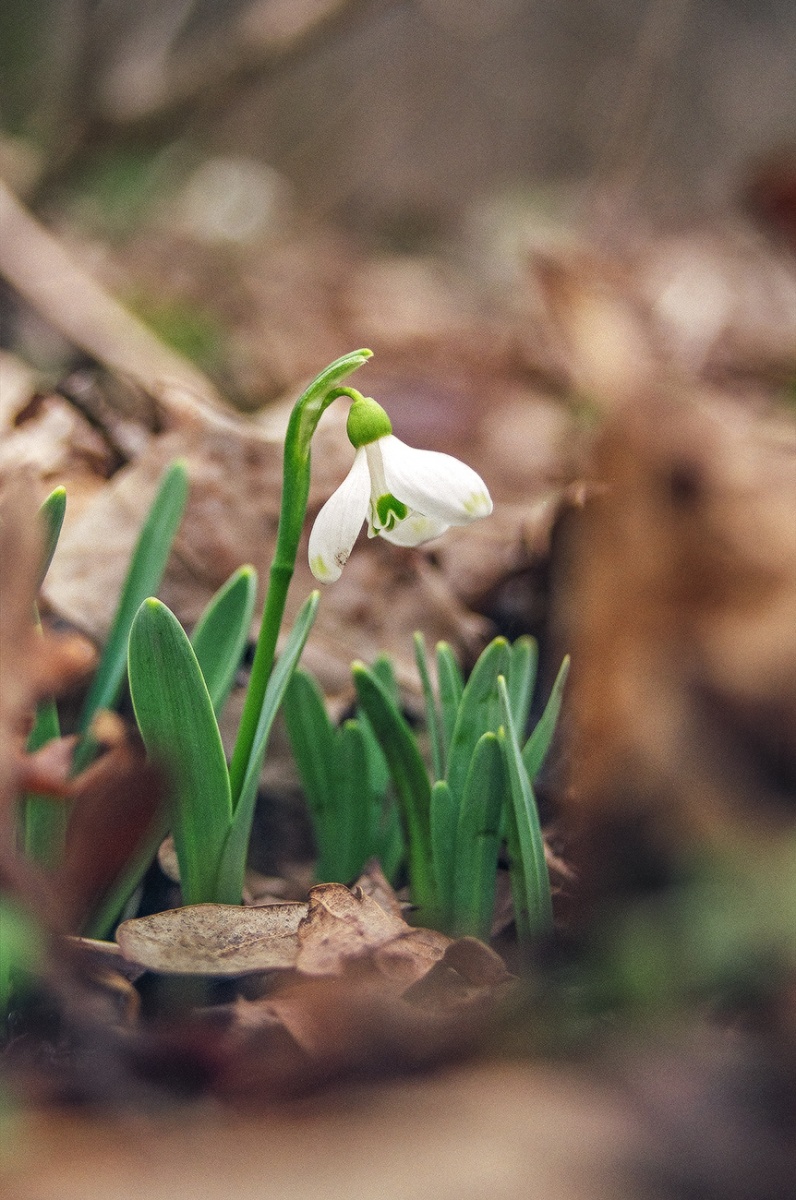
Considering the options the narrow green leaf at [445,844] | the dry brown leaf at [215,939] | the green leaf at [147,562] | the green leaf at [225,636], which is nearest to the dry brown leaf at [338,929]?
the dry brown leaf at [215,939]

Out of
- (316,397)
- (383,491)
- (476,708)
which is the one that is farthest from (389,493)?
(476,708)

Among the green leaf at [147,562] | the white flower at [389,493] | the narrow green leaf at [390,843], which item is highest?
the green leaf at [147,562]

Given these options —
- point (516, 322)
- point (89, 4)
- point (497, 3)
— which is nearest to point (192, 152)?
point (89, 4)

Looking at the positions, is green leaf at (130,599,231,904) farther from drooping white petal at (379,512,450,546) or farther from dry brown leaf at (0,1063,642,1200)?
dry brown leaf at (0,1063,642,1200)

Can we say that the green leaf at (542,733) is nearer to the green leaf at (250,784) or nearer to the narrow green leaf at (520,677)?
the narrow green leaf at (520,677)

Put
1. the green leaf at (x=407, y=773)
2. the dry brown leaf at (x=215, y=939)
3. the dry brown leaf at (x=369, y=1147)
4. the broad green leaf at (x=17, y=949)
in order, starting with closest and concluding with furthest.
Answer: the dry brown leaf at (x=369, y=1147)
the broad green leaf at (x=17, y=949)
the dry brown leaf at (x=215, y=939)
the green leaf at (x=407, y=773)

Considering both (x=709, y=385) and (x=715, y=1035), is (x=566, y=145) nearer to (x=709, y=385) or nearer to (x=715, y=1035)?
(x=709, y=385)
